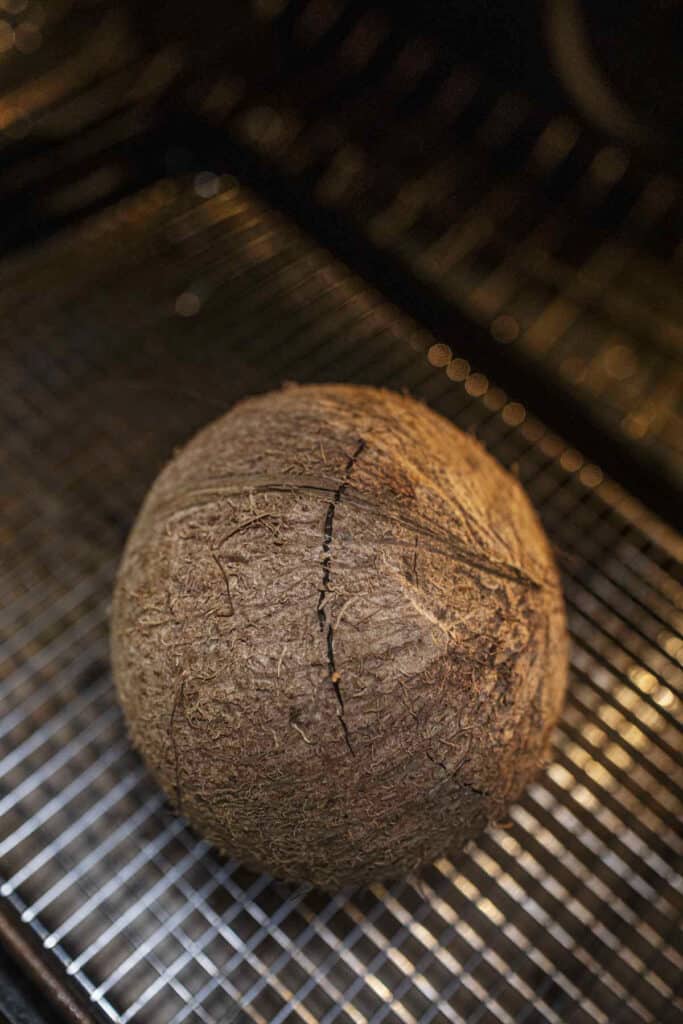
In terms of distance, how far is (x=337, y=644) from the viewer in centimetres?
72

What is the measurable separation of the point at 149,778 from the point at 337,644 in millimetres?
428

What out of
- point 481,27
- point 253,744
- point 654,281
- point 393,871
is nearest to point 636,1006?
point 393,871

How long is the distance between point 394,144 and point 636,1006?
1063mm

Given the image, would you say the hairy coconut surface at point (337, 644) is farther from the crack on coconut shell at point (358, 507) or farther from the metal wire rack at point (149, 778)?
the metal wire rack at point (149, 778)

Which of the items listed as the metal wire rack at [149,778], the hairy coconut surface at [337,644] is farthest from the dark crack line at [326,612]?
the metal wire rack at [149,778]

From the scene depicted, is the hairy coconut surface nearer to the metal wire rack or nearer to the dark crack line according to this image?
the dark crack line

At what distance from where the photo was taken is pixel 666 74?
94cm

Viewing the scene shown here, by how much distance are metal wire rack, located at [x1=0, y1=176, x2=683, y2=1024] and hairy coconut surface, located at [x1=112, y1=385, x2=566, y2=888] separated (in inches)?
7.3

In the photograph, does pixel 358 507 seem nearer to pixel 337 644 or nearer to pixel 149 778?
pixel 337 644

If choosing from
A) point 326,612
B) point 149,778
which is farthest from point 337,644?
point 149,778

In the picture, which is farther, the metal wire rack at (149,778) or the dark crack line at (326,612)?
the metal wire rack at (149,778)

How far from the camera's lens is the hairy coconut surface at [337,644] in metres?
0.73

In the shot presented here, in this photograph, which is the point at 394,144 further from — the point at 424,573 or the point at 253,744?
the point at 253,744

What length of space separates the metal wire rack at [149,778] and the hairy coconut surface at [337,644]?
0.19m
